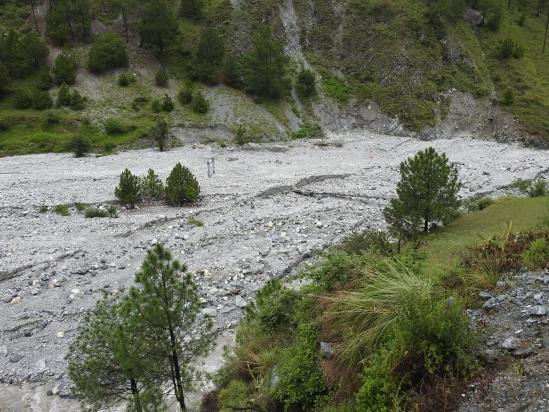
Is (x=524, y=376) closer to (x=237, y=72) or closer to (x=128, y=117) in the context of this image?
(x=128, y=117)

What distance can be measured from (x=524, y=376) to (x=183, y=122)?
171ft

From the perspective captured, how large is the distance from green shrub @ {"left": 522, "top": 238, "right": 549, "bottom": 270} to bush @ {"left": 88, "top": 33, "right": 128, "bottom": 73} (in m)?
62.4

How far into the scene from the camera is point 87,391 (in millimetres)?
11758

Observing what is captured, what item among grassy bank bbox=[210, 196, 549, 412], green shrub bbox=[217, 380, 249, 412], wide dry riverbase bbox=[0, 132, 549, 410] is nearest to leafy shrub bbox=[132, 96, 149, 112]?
wide dry riverbase bbox=[0, 132, 549, 410]

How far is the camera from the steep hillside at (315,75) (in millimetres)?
55625

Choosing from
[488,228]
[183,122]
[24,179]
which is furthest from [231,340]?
[183,122]

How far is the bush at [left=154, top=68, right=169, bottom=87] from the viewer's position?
62.4 m

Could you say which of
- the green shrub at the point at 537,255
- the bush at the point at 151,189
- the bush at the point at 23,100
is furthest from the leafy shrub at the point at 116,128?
the green shrub at the point at 537,255

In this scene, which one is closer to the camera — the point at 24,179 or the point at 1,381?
the point at 1,381

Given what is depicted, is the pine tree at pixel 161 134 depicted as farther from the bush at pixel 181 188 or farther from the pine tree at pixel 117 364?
the pine tree at pixel 117 364

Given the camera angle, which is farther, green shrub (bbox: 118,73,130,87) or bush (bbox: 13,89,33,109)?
green shrub (bbox: 118,73,130,87)

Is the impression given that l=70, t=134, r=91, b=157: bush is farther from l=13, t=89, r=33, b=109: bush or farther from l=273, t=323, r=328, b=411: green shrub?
l=273, t=323, r=328, b=411: green shrub

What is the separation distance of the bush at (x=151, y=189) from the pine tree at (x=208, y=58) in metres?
33.4

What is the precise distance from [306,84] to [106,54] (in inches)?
1101
